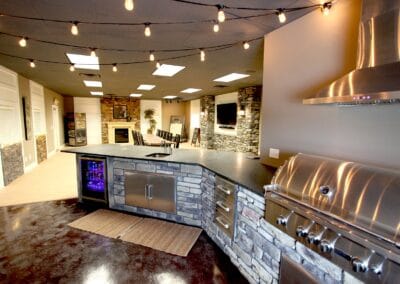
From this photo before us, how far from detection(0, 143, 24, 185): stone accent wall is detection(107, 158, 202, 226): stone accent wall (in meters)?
2.81

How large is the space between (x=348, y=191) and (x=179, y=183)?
1.95 metres

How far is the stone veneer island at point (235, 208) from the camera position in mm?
1536

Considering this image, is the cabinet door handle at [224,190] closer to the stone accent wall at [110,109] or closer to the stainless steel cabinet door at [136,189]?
the stainless steel cabinet door at [136,189]

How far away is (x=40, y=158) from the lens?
6555mm

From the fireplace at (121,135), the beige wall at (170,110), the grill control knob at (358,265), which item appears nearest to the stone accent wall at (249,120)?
the beige wall at (170,110)

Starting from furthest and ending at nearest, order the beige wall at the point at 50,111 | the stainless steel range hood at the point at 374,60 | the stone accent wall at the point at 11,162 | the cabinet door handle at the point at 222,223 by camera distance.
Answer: the beige wall at the point at 50,111
the stone accent wall at the point at 11,162
the cabinet door handle at the point at 222,223
the stainless steel range hood at the point at 374,60

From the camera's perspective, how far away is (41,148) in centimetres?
666

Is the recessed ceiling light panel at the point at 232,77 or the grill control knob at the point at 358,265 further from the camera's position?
the recessed ceiling light panel at the point at 232,77

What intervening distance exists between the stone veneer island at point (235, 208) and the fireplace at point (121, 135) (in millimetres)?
8204

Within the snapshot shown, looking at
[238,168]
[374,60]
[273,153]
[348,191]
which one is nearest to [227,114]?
[273,153]

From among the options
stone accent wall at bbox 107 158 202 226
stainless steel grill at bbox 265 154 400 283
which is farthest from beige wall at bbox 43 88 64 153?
stainless steel grill at bbox 265 154 400 283

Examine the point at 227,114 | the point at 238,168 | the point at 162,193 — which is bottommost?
the point at 162,193

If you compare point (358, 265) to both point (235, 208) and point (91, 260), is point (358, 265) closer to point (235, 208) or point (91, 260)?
point (235, 208)

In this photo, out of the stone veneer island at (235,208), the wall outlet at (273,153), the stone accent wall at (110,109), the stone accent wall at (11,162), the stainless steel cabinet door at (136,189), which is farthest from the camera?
the stone accent wall at (110,109)
